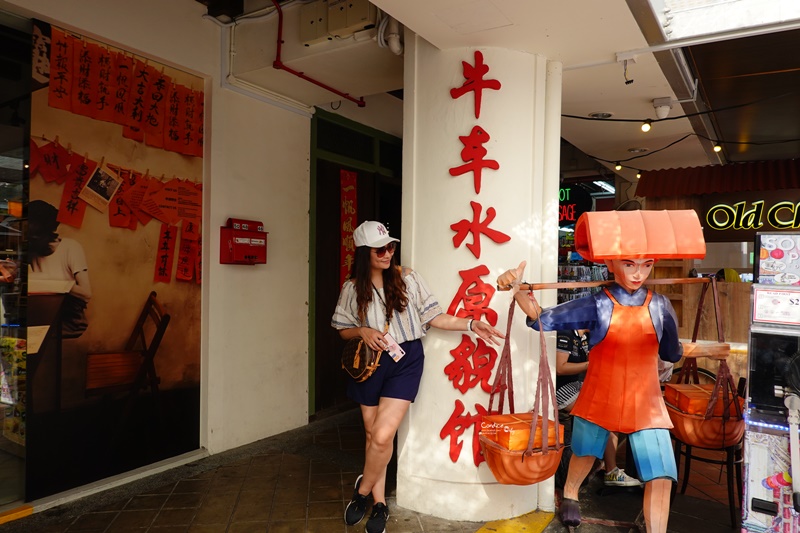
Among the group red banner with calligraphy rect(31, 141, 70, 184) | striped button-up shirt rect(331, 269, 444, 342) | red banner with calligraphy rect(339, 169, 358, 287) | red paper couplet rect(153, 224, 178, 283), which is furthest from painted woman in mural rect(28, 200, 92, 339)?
red banner with calligraphy rect(339, 169, 358, 287)

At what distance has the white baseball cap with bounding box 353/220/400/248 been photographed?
3352 mm

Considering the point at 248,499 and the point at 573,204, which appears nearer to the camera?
the point at 248,499

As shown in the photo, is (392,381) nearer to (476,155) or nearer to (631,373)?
(631,373)

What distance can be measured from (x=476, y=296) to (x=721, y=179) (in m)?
5.37

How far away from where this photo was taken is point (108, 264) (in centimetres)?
398

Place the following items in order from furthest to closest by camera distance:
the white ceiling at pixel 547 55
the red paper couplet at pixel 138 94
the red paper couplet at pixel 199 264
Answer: the red paper couplet at pixel 199 264 → the red paper couplet at pixel 138 94 → the white ceiling at pixel 547 55

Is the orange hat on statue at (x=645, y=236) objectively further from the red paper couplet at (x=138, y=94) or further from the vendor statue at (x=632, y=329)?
the red paper couplet at (x=138, y=94)

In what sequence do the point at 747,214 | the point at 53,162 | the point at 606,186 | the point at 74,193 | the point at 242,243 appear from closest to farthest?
the point at 53,162 → the point at 74,193 → the point at 242,243 → the point at 747,214 → the point at 606,186

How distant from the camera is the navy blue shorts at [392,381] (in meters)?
3.39

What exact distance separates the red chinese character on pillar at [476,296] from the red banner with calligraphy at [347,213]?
9.50ft

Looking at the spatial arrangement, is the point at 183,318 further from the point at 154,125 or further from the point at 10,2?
the point at 10,2

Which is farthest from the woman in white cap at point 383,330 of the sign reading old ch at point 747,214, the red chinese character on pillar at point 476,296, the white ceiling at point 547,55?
the sign reading old ch at point 747,214

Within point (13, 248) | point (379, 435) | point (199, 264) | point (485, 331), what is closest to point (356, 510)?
point (379, 435)

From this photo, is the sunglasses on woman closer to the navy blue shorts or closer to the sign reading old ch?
the navy blue shorts
